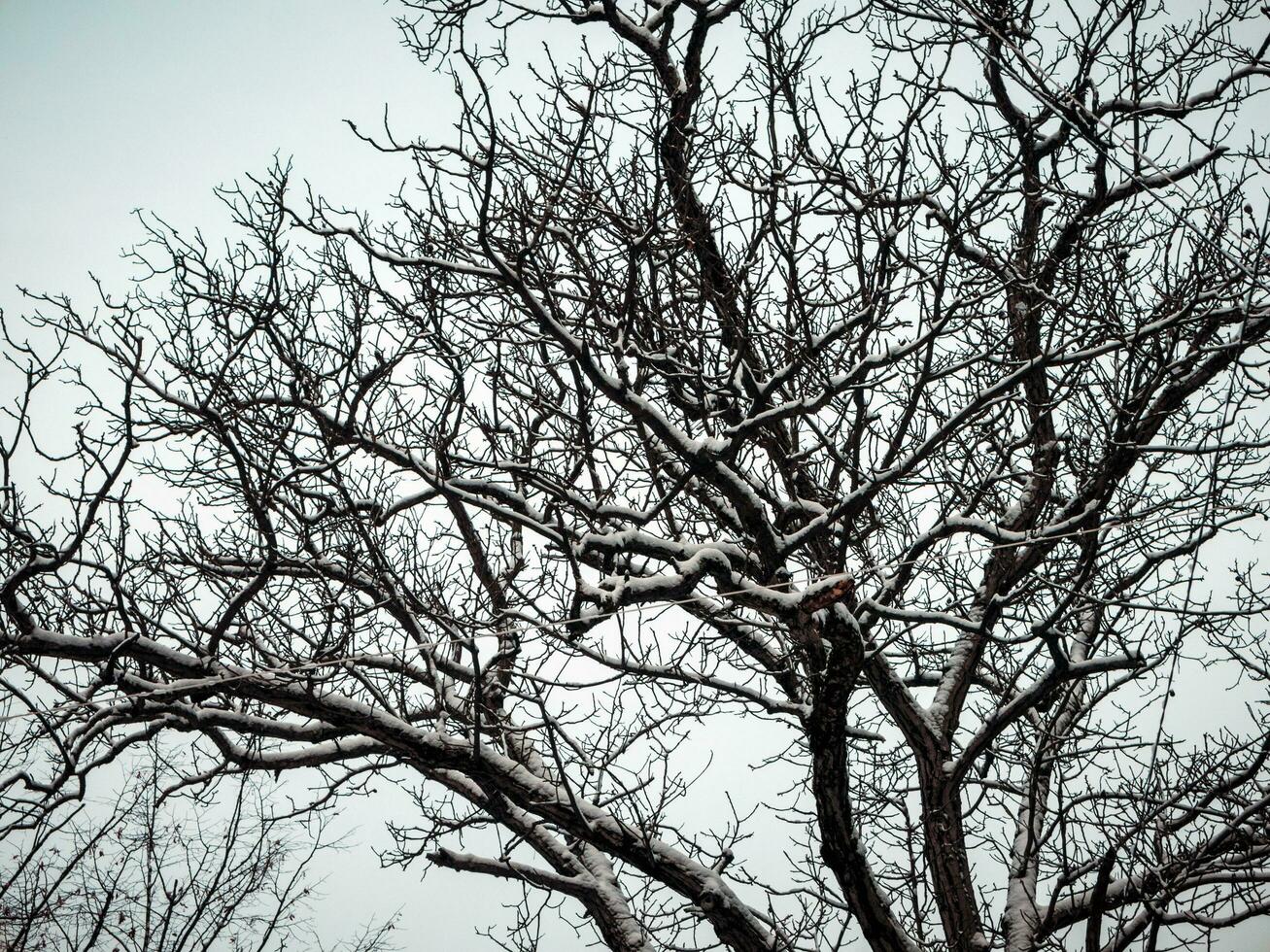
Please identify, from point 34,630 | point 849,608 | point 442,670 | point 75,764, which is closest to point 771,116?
point 849,608

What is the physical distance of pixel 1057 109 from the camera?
180 centimetres

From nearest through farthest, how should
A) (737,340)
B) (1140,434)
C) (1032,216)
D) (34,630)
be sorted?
1. (34,630)
2. (737,340)
3. (1140,434)
4. (1032,216)

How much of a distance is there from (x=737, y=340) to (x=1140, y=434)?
3087mm

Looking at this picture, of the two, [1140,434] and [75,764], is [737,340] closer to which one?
[1140,434]

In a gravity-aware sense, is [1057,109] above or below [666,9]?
below

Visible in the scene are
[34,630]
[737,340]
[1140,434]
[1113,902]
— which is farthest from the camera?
[1140,434]

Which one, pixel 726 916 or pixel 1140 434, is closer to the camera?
pixel 726 916

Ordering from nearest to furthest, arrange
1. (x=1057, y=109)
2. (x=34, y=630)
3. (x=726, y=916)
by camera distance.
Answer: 1. (x=1057, y=109)
2. (x=34, y=630)
3. (x=726, y=916)

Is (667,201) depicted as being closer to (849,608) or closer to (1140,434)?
(849,608)

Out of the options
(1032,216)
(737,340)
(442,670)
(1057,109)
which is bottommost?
(1057,109)

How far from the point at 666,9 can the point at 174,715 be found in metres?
5.65

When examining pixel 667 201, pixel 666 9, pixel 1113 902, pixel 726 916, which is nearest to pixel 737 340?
→ pixel 667 201

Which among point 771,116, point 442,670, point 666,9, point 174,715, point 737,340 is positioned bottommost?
point 174,715

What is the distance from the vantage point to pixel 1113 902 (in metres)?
5.20
